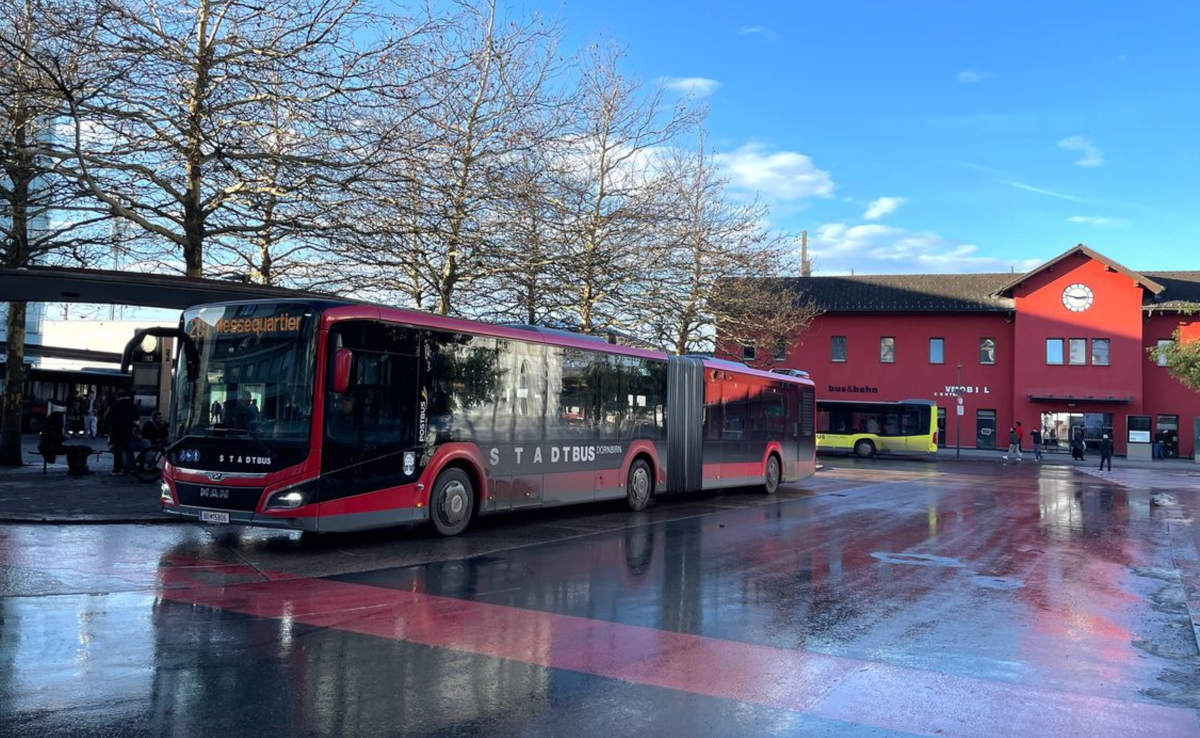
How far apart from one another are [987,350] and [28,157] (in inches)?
1910

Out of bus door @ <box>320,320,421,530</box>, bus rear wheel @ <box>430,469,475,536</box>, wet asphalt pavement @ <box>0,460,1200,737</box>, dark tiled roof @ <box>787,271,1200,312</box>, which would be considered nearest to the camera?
wet asphalt pavement @ <box>0,460,1200,737</box>

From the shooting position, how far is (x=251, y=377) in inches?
408

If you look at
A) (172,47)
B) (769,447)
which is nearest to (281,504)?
(172,47)

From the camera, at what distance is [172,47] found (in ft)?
41.3

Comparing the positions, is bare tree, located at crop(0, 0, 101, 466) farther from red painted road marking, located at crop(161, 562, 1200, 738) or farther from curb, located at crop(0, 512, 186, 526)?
red painted road marking, located at crop(161, 562, 1200, 738)

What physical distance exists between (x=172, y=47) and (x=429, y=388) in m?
6.27

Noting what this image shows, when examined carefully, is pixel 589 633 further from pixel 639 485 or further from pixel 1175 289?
pixel 1175 289

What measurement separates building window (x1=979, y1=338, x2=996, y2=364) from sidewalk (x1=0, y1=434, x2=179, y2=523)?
45.6 metres

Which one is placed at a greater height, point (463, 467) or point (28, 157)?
point (28, 157)

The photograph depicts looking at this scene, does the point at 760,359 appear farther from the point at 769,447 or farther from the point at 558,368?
the point at 558,368

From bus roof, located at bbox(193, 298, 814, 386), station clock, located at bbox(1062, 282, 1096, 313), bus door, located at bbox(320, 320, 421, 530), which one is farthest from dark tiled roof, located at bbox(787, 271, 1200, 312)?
bus door, located at bbox(320, 320, 421, 530)

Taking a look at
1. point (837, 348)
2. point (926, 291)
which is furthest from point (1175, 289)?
point (837, 348)

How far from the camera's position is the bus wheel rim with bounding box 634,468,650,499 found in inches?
657

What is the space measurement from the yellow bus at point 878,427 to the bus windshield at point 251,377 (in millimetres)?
37460
